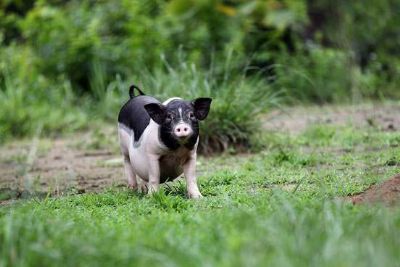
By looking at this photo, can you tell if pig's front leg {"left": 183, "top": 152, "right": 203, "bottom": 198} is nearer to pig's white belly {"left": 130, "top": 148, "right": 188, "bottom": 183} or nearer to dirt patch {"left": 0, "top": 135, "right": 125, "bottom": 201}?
pig's white belly {"left": 130, "top": 148, "right": 188, "bottom": 183}

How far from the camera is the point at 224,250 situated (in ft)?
12.1

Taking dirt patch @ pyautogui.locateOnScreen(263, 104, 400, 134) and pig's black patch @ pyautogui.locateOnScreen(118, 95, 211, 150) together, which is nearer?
pig's black patch @ pyautogui.locateOnScreen(118, 95, 211, 150)

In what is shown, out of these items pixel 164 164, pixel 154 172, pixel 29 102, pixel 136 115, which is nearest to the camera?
pixel 154 172

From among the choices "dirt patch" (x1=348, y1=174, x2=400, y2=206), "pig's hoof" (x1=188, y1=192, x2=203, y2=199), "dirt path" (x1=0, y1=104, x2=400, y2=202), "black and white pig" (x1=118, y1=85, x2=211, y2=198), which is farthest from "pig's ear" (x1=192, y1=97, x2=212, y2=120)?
"dirt path" (x1=0, y1=104, x2=400, y2=202)

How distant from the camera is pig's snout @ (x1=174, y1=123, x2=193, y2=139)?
5618 millimetres

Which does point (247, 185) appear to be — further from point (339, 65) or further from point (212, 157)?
point (339, 65)

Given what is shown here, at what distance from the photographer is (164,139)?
582cm

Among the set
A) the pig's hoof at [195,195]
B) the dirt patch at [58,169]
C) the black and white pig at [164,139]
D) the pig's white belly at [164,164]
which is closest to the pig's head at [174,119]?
the black and white pig at [164,139]

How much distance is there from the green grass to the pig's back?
0.54m

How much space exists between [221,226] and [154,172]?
1809 millimetres

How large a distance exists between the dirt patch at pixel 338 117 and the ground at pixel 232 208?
4.5 inches

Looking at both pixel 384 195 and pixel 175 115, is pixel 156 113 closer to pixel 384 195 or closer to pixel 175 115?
pixel 175 115

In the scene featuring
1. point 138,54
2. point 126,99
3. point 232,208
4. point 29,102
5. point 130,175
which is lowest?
point 29,102

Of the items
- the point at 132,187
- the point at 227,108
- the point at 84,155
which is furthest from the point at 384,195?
the point at 84,155
